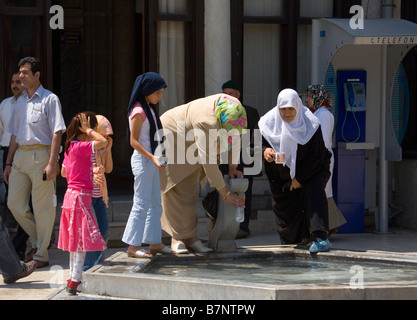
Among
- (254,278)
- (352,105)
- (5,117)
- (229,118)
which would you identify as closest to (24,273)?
(5,117)

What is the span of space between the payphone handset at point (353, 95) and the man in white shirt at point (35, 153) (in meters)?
3.47

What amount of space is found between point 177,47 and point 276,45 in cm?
127

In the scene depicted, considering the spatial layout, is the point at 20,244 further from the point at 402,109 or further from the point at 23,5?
the point at 402,109

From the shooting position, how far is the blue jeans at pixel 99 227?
737cm

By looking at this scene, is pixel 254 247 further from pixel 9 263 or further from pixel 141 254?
pixel 9 263

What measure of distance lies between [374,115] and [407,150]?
83cm

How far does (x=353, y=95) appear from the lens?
10141mm

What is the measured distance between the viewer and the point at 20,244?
336 inches

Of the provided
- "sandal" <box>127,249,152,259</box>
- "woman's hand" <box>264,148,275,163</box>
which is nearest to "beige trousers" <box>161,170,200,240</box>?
"sandal" <box>127,249,152,259</box>

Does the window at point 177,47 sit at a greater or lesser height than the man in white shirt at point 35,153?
greater

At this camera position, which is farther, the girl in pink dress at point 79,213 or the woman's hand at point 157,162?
the woman's hand at point 157,162

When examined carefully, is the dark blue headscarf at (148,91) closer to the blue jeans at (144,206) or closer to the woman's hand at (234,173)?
the blue jeans at (144,206)

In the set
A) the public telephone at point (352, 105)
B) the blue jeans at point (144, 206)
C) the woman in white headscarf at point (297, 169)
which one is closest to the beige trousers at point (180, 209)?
the blue jeans at point (144, 206)
